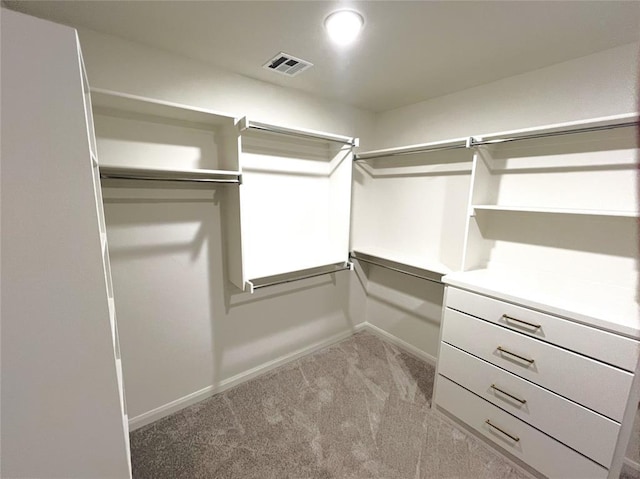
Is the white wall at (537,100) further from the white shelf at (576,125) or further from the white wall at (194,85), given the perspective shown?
the white wall at (194,85)

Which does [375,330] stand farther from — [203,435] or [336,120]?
[336,120]

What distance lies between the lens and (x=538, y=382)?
56.9 inches

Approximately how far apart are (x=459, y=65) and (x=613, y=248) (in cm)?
136

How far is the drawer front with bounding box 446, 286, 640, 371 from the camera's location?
46.9 inches

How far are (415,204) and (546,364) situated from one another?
1.47m

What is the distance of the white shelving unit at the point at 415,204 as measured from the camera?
219 centimetres

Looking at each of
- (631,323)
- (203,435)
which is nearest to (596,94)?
(631,323)

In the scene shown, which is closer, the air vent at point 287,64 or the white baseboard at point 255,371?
the air vent at point 287,64

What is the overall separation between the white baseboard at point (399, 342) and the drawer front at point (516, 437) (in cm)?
62

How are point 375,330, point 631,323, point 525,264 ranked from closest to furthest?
point 631,323, point 525,264, point 375,330

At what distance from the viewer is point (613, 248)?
1.51 metres

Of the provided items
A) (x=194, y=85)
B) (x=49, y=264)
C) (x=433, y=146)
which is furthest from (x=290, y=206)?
(x=49, y=264)

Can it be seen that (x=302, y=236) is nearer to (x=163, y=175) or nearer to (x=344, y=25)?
(x=163, y=175)

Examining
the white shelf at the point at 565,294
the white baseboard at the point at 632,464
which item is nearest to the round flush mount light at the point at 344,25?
the white shelf at the point at 565,294
